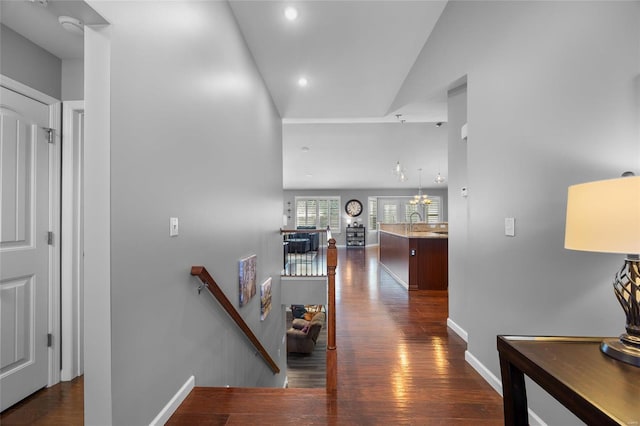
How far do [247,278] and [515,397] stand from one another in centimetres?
242

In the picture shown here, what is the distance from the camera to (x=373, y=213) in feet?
44.9

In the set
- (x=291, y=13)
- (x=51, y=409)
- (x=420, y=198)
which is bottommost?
(x=51, y=409)

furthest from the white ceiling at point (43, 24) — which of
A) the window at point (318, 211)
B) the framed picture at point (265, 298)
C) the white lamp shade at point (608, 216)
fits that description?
the window at point (318, 211)

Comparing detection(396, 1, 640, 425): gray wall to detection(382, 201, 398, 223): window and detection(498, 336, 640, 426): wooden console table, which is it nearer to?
detection(498, 336, 640, 426): wooden console table

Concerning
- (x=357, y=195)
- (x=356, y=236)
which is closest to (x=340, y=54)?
(x=357, y=195)

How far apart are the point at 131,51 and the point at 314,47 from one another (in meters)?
2.16

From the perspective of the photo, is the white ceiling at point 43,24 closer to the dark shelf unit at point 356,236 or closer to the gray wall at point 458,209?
the gray wall at point 458,209

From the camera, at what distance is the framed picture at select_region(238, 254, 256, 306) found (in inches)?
111

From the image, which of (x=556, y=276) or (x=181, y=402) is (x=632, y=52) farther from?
(x=181, y=402)

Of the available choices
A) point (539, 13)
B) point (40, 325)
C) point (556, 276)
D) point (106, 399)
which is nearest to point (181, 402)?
point (106, 399)

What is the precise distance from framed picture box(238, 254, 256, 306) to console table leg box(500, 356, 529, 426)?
225cm

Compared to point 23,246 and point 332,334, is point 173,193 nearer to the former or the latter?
point 23,246

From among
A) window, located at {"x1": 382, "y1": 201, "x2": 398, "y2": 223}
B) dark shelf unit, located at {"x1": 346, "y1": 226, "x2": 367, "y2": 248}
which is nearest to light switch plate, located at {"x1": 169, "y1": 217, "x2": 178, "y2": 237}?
dark shelf unit, located at {"x1": 346, "y1": 226, "x2": 367, "y2": 248}

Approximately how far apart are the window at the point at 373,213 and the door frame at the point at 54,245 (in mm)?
12315
